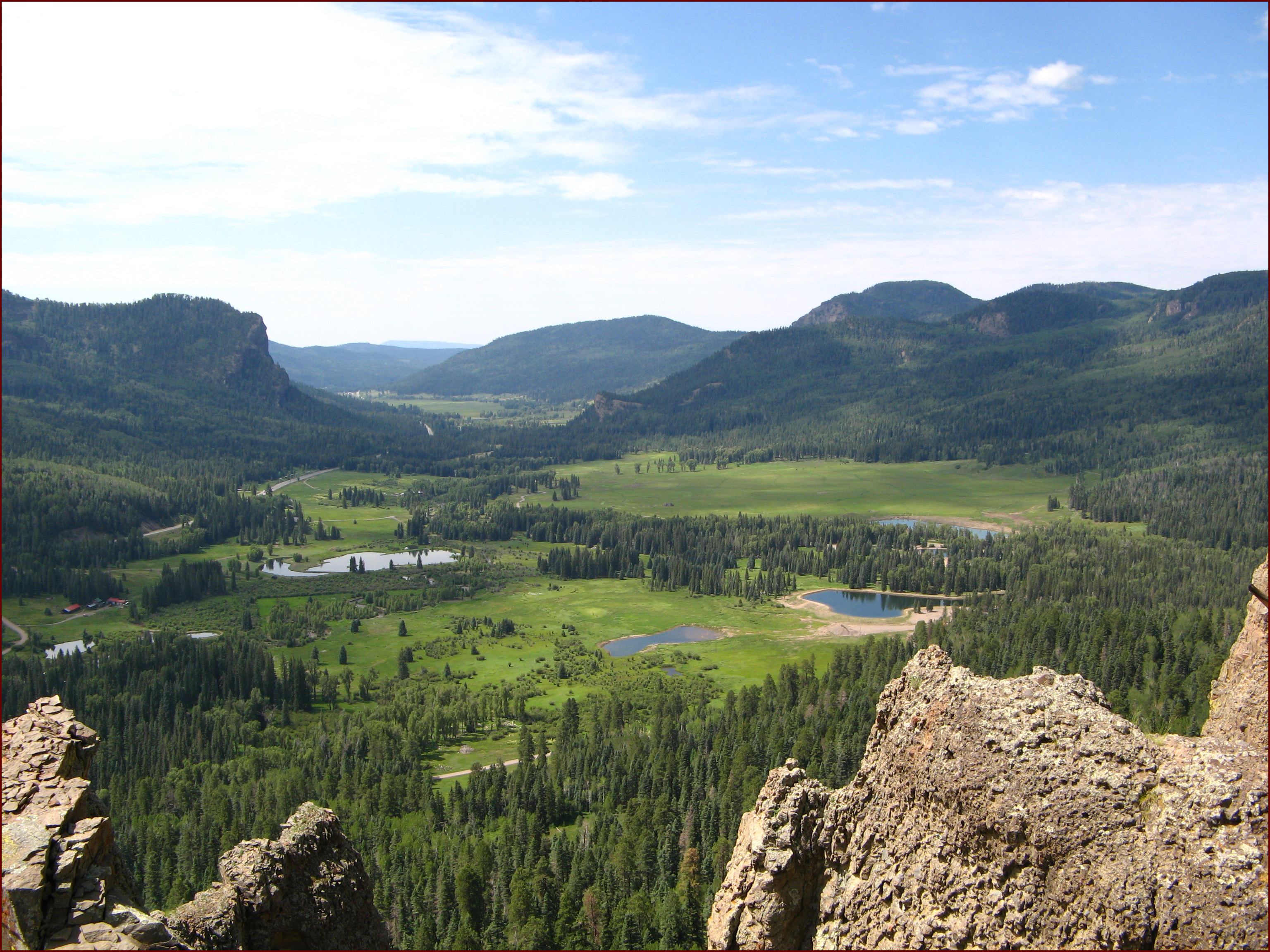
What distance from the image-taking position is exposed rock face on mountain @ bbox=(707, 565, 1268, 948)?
15227mm

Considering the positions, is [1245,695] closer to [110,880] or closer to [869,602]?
[110,880]

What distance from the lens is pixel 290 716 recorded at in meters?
111

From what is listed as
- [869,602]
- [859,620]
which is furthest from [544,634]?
[869,602]

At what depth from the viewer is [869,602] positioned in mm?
173500

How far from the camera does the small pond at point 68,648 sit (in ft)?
440

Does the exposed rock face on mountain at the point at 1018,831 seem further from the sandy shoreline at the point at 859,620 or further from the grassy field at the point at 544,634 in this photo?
the sandy shoreline at the point at 859,620

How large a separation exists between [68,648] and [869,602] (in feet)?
454

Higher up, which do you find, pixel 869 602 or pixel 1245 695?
pixel 1245 695

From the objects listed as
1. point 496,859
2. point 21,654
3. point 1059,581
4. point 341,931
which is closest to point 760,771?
point 496,859

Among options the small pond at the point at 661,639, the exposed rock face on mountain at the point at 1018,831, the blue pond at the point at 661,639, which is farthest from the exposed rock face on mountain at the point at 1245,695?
the small pond at the point at 661,639

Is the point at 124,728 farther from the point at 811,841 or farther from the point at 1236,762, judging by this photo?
the point at 1236,762

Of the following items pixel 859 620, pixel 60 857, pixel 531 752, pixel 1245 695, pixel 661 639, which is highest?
pixel 1245 695

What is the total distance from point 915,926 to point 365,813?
71422mm

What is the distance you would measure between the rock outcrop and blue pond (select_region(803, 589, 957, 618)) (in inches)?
5826
